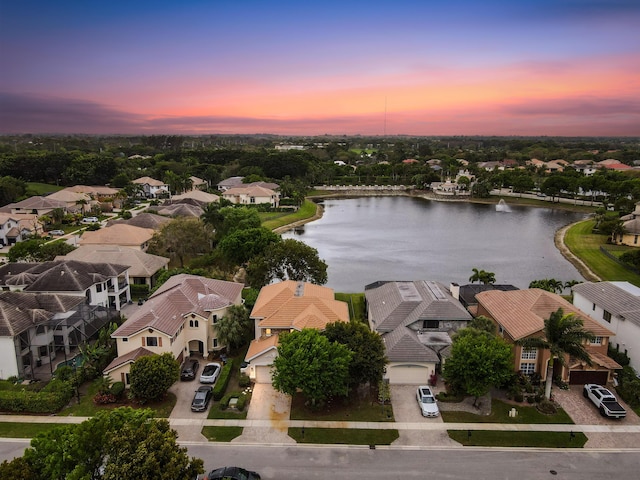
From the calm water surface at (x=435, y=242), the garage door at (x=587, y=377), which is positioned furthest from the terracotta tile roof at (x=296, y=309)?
the calm water surface at (x=435, y=242)

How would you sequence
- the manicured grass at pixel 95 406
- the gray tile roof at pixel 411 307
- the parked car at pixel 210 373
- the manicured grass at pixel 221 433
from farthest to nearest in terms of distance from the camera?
the gray tile roof at pixel 411 307, the parked car at pixel 210 373, the manicured grass at pixel 95 406, the manicured grass at pixel 221 433

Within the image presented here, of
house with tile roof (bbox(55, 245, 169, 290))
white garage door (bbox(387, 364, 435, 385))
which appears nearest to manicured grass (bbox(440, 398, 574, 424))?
white garage door (bbox(387, 364, 435, 385))

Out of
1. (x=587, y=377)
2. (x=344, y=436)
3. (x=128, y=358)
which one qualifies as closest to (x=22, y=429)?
(x=128, y=358)

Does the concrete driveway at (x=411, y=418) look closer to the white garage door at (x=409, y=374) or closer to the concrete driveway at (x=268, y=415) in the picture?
the white garage door at (x=409, y=374)

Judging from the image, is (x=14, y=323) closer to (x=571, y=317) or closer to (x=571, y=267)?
(x=571, y=317)

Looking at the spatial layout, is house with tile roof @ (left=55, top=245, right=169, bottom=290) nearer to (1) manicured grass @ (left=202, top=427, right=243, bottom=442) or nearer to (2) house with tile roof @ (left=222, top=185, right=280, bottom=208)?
(1) manicured grass @ (left=202, top=427, right=243, bottom=442)

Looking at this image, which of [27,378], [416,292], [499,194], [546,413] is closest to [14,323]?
Answer: [27,378]

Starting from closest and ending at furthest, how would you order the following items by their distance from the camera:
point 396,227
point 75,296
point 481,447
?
point 481,447
point 75,296
point 396,227
